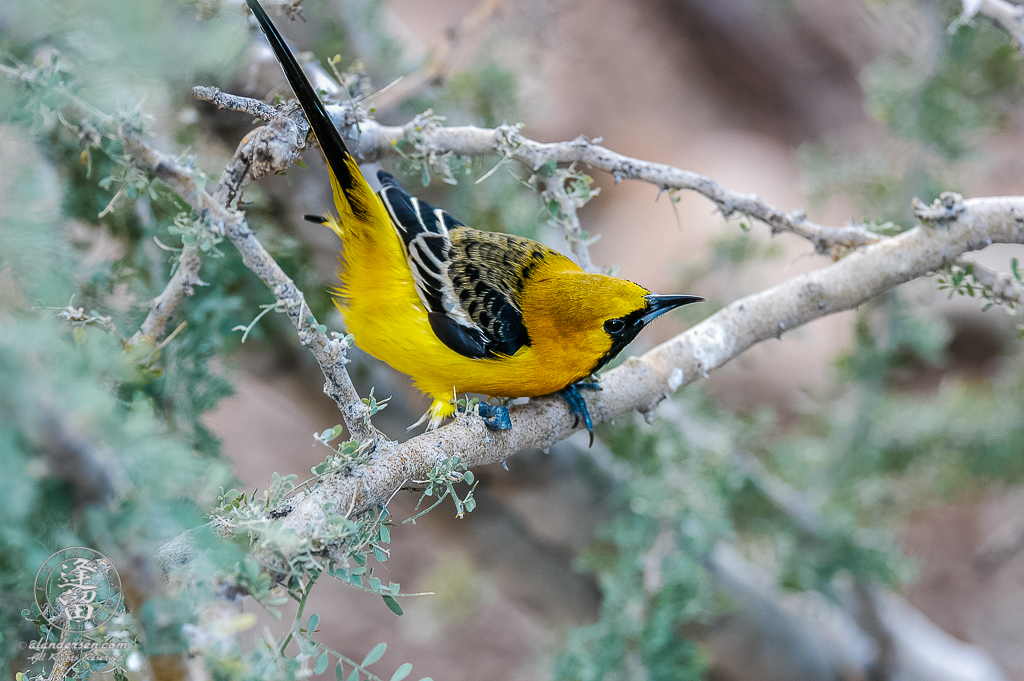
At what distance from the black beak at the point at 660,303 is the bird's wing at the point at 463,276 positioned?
29cm

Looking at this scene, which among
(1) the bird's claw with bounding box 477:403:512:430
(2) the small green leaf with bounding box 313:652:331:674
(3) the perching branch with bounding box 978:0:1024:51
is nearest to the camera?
(2) the small green leaf with bounding box 313:652:331:674

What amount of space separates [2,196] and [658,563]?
189cm

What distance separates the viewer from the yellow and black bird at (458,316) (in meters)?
1.43

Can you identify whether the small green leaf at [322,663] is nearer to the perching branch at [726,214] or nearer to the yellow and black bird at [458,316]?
the perching branch at [726,214]

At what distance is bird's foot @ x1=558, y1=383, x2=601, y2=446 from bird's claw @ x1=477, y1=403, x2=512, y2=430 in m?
0.20

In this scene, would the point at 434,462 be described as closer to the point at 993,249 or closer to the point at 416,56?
the point at 416,56

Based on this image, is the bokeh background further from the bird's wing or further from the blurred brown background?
the bird's wing

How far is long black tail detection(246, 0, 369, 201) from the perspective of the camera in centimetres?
99

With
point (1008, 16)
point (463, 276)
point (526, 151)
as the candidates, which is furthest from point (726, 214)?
point (1008, 16)

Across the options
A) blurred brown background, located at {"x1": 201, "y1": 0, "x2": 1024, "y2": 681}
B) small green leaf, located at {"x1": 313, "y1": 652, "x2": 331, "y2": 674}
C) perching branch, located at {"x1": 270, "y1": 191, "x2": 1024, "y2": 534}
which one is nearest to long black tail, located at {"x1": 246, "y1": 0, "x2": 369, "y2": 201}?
perching branch, located at {"x1": 270, "y1": 191, "x2": 1024, "y2": 534}

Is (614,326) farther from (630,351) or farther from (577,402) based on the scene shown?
(630,351)

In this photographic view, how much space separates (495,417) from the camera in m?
1.30

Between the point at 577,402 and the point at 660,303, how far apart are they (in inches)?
11.8

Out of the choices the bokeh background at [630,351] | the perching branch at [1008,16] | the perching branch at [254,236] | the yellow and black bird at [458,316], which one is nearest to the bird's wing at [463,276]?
the yellow and black bird at [458,316]
